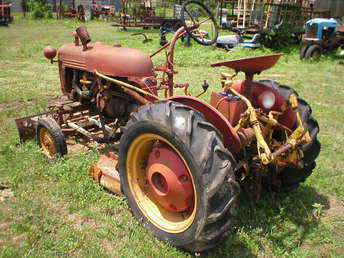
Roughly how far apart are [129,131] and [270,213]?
5.02ft

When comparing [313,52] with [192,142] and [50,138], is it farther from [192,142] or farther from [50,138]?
[192,142]

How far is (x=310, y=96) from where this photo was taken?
6758 mm

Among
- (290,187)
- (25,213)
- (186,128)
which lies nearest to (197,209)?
(186,128)

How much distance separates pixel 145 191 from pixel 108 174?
58 centimetres

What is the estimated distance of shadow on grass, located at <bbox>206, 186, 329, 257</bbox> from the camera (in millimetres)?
2484

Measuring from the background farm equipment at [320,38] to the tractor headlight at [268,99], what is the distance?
30.6 ft

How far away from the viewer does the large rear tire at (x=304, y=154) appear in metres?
2.82

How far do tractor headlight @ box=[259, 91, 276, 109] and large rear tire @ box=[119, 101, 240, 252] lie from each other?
0.77 meters

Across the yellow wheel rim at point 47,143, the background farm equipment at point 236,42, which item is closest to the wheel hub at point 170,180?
the yellow wheel rim at point 47,143

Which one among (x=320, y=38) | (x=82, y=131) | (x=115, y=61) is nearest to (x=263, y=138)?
(x=115, y=61)

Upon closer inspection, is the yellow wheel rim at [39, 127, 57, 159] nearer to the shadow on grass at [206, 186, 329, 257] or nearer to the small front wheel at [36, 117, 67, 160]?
the small front wheel at [36, 117, 67, 160]

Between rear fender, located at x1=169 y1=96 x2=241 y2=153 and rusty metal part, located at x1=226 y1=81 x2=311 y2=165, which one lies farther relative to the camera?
rear fender, located at x1=169 y1=96 x2=241 y2=153

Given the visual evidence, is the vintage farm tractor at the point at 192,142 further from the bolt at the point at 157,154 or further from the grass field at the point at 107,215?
the grass field at the point at 107,215

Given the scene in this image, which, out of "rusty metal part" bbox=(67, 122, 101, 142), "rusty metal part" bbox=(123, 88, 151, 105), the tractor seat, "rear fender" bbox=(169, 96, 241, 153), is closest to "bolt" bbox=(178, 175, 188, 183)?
"rear fender" bbox=(169, 96, 241, 153)
